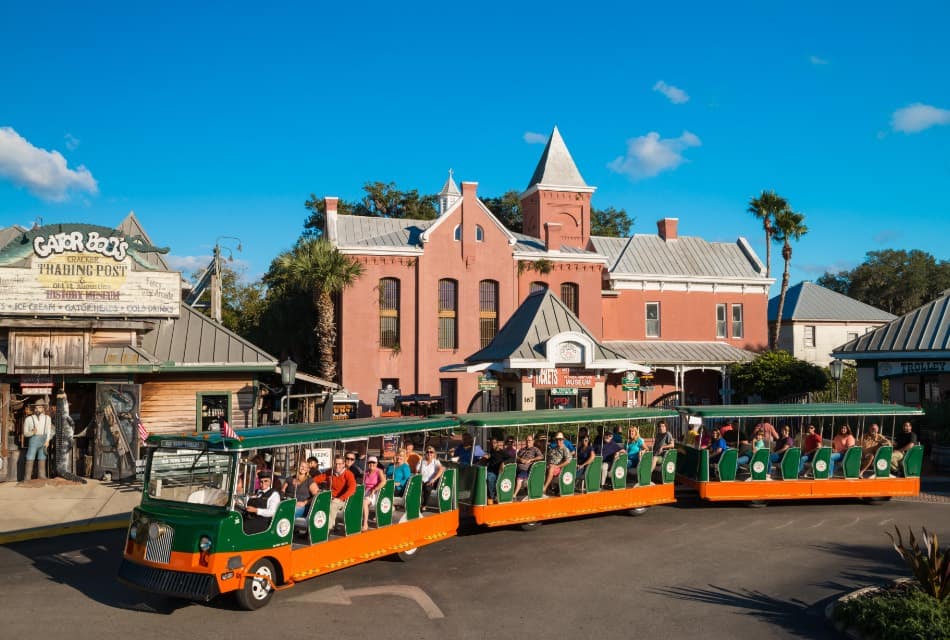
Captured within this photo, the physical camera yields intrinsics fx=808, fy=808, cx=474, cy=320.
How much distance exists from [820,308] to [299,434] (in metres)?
44.2

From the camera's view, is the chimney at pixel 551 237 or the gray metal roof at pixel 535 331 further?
the chimney at pixel 551 237

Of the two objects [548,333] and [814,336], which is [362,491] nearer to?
[548,333]

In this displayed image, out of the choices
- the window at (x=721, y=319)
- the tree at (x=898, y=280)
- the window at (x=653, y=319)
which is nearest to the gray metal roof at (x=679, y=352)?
the window at (x=653, y=319)

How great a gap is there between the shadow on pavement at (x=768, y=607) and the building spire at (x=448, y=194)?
34151 mm

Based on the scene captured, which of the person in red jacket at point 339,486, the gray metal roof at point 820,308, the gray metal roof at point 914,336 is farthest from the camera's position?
the gray metal roof at point 820,308

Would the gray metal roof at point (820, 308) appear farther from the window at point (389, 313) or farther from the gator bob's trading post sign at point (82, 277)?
the gator bob's trading post sign at point (82, 277)

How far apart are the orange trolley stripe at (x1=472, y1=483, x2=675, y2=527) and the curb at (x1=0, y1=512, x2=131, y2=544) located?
680cm

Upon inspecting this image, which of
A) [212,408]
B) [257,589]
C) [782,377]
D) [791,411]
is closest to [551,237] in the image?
[782,377]

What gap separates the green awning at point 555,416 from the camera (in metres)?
14.3

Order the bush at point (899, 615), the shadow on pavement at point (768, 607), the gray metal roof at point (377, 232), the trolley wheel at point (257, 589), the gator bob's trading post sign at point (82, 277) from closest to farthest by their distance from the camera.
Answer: the bush at point (899, 615)
the shadow on pavement at point (768, 607)
the trolley wheel at point (257, 589)
the gator bob's trading post sign at point (82, 277)
the gray metal roof at point (377, 232)

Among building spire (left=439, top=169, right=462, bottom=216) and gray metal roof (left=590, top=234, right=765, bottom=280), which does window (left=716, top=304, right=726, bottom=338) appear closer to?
gray metal roof (left=590, top=234, right=765, bottom=280)

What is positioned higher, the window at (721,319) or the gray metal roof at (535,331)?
the window at (721,319)

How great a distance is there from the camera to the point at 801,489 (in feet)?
56.5

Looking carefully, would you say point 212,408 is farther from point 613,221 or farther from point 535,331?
point 613,221
